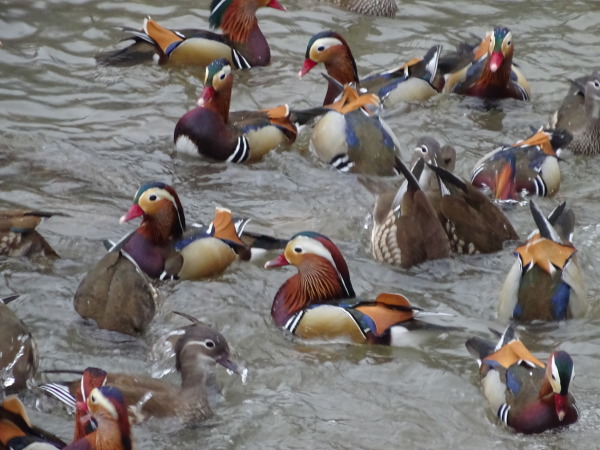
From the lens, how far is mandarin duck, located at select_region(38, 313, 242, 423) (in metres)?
5.47

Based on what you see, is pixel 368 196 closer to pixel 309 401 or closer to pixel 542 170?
pixel 542 170

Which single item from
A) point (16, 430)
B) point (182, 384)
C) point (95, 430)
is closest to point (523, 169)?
point (182, 384)

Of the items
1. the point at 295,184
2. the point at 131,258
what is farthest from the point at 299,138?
the point at 131,258

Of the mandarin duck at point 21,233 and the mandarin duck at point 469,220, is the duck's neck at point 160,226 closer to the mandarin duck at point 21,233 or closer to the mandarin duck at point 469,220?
the mandarin duck at point 21,233

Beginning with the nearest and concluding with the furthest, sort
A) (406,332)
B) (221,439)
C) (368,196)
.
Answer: (221,439)
(406,332)
(368,196)

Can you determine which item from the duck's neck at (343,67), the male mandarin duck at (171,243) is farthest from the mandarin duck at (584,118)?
the male mandarin duck at (171,243)

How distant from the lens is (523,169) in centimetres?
811

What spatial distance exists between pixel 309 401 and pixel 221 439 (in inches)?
21.1

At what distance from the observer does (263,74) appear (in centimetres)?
992

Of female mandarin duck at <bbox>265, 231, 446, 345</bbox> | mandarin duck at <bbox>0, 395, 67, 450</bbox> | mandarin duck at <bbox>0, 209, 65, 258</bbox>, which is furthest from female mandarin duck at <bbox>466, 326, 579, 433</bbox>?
mandarin duck at <bbox>0, 209, 65, 258</bbox>

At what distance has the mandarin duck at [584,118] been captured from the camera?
8.88m

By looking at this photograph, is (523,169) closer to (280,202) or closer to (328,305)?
(280,202)

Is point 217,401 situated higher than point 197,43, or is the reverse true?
point 197,43

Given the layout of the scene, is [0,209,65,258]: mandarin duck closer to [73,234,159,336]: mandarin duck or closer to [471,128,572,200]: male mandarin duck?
[73,234,159,336]: mandarin duck
